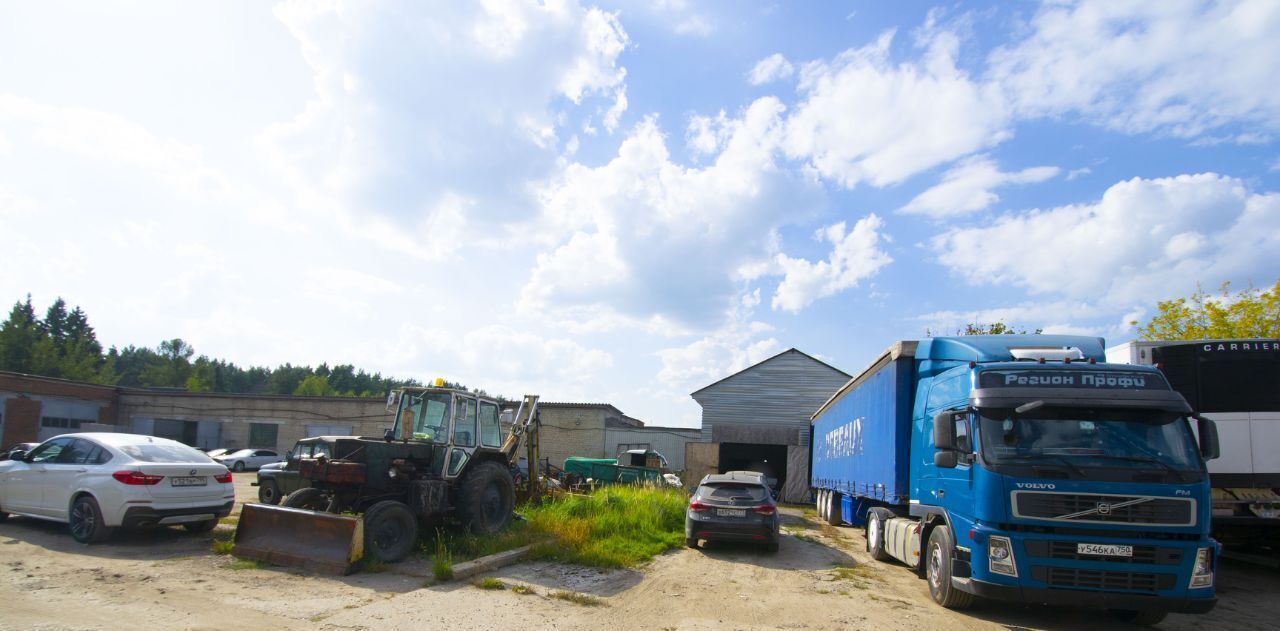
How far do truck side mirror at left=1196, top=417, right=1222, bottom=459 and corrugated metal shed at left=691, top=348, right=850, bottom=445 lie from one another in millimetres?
22957

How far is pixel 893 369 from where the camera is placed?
35.0ft

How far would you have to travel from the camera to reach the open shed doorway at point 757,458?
102ft

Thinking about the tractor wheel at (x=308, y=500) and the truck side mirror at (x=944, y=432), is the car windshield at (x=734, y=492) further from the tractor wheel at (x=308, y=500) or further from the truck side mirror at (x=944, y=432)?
the tractor wheel at (x=308, y=500)

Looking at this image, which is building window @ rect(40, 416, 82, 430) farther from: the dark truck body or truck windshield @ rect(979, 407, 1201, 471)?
the dark truck body

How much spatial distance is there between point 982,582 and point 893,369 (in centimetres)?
417

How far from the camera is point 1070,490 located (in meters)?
6.82

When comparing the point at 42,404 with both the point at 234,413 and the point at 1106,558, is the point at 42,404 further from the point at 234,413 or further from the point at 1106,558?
the point at 1106,558

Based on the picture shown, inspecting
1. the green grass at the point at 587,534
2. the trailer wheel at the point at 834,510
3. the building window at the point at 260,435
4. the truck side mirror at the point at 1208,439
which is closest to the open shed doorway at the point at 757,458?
the trailer wheel at the point at 834,510

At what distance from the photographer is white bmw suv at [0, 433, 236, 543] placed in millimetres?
9547

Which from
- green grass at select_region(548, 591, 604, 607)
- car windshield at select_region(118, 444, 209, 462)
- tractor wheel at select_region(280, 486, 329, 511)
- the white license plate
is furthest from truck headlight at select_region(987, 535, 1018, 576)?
car windshield at select_region(118, 444, 209, 462)

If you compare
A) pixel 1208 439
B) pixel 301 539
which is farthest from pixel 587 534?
pixel 1208 439

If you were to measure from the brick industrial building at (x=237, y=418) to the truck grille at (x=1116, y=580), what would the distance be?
86.8 feet

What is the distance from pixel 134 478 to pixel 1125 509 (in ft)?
40.0

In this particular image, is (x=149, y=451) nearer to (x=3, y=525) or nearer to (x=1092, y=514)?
(x=3, y=525)
